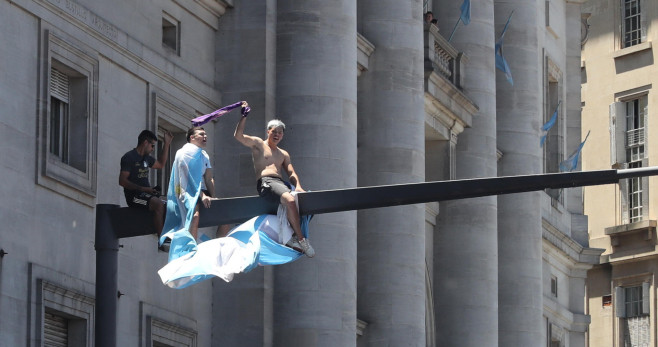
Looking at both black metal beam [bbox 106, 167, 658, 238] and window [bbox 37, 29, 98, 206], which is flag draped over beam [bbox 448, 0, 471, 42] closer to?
window [bbox 37, 29, 98, 206]

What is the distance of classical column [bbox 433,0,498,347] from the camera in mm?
50031

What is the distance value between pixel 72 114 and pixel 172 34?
4.79 meters

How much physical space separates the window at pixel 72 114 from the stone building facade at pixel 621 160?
5439cm

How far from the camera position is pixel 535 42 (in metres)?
58.4

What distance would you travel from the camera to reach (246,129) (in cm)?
3794

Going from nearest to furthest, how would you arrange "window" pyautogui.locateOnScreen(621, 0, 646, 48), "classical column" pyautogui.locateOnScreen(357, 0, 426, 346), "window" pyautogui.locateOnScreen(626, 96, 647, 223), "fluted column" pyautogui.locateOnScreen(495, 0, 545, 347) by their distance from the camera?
"classical column" pyautogui.locateOnScreen(357, 0, 426, 346) → "fluted column" pyautogui.locateOnScreen(495, 0, 545, 347) → "window" pyautogui.locateOnScreen(626, 96, 647, 223) → "window" pyautogui.locateOnScreen(621, 0, 646, 48)

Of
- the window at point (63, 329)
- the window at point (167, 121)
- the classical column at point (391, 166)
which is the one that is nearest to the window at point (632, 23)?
the classical column at point (391, 166)

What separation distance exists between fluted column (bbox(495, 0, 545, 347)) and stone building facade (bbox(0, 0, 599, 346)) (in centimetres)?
9

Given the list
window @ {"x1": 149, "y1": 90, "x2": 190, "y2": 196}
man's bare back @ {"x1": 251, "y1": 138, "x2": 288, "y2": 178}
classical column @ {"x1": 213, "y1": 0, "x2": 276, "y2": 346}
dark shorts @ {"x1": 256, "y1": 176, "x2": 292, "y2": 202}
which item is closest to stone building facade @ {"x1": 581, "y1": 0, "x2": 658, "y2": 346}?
classical column @ {"x1": 213, "y1": 0, "x2": 276, "y2": 346}

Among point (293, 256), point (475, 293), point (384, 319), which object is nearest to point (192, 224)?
point (293, 256)

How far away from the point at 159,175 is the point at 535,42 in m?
24.7

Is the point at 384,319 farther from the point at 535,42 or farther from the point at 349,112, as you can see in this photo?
the point at 535,42

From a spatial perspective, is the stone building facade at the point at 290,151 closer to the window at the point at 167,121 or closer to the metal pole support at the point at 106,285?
the window at the point at 167,121

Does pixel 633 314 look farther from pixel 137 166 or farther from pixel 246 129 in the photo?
pixel 137 166
